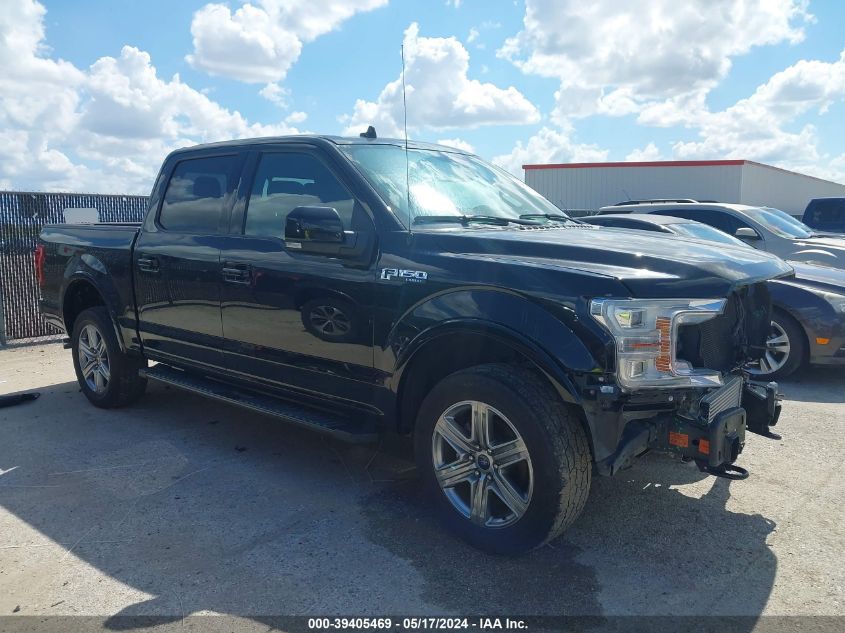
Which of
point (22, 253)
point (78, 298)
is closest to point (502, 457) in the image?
point (78, 298)

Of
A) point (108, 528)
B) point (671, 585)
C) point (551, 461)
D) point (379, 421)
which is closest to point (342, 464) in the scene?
point (379, 421)

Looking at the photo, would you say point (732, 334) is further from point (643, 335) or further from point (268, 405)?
point (268, 405)

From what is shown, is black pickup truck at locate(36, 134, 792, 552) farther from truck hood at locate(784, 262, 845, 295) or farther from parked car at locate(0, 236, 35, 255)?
parked car at locate(0, 236, 35, 255)

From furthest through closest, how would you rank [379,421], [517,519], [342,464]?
1. [342,464]
2. [379,421]
3. [517,519]

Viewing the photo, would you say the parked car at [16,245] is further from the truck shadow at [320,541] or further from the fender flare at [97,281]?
the truck shadow at [320,541]

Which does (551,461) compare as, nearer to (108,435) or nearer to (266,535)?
(266,535)

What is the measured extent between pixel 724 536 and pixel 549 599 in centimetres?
114

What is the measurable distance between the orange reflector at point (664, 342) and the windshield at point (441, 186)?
1.44 metres

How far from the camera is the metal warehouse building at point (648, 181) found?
2400 centimetres

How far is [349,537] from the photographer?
145 inches

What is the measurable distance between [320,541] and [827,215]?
16338mm

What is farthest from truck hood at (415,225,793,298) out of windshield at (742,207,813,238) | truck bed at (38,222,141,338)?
windshield at (742,207,813,238)

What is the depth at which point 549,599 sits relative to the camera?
122 inches

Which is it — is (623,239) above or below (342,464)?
above
